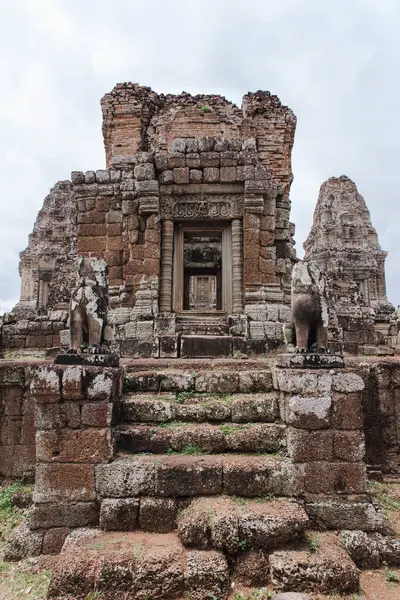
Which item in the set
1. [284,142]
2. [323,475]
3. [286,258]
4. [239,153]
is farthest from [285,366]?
[284,142]

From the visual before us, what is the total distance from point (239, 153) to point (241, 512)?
771 cm

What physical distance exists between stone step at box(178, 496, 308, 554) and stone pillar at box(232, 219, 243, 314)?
598 cm

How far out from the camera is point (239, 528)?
3488mm

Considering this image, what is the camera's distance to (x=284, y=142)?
12117mm

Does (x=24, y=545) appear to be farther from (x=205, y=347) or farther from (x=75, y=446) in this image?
(x=205, y=347)

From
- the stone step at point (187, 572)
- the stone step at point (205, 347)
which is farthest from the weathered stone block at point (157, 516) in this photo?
the stone step at point (205, 347)

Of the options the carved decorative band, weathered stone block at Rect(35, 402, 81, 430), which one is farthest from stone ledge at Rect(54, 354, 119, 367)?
the carved decorative band

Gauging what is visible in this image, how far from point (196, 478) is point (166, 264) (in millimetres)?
6162

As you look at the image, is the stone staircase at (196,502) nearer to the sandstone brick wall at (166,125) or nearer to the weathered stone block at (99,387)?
the weathered stone block at (99,387)

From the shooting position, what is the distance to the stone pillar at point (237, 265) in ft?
30.9

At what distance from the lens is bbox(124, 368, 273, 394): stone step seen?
16.9 feet

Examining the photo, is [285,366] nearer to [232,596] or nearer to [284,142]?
[232,596]

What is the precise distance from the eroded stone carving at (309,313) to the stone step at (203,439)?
992 millimetres

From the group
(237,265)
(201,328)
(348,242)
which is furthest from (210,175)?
(348,242)
